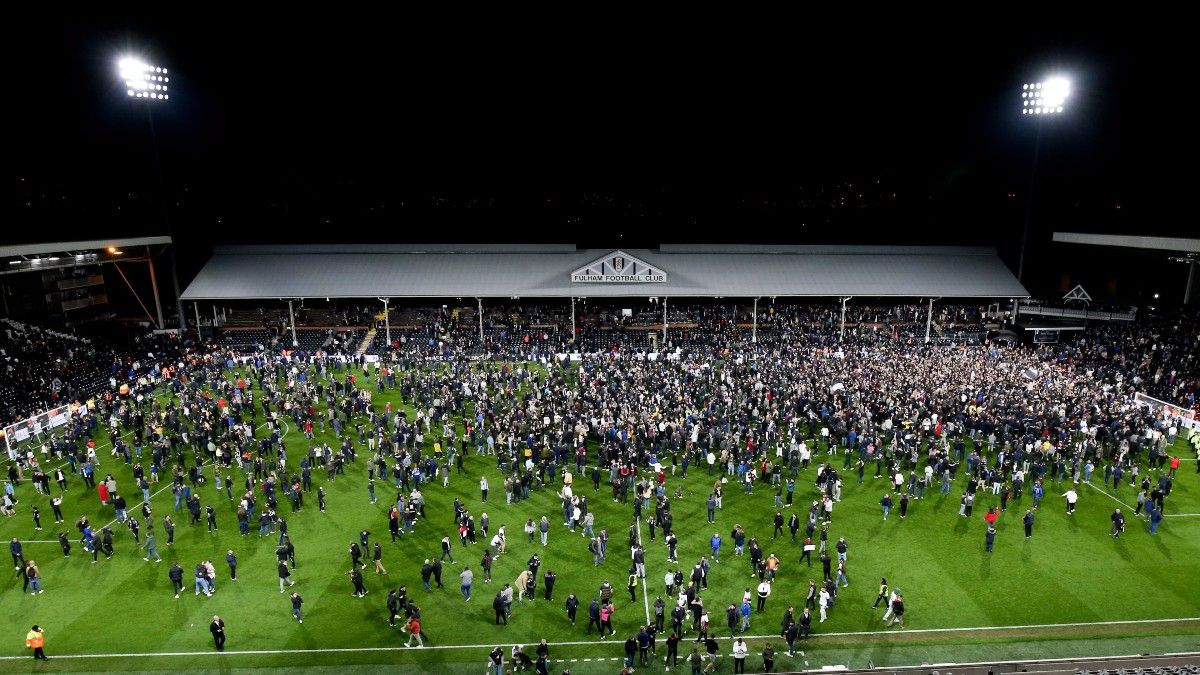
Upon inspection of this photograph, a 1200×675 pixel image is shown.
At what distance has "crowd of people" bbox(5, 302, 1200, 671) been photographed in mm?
18016

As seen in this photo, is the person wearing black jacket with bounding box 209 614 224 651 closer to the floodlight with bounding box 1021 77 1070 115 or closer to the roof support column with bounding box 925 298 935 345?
the roof support column with bounding box 925 298 935 345

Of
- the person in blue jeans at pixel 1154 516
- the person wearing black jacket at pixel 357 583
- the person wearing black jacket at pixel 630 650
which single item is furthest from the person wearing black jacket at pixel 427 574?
the person in blue jeans at pixel 1154 516

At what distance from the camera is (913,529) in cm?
2094

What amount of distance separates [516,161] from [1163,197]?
50.6 m

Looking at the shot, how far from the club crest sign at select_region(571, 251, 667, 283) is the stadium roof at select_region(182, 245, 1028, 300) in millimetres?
69

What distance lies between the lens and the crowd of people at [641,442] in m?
18.0

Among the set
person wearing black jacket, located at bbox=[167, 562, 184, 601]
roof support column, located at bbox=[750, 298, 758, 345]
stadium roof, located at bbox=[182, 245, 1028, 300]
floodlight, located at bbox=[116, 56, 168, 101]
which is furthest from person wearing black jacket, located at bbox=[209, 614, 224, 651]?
floodlight, located at bbox=[116, 56, 168, 101]

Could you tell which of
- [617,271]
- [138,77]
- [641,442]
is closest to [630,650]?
[641,442]

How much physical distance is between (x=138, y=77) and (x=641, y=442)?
3929 centimetres

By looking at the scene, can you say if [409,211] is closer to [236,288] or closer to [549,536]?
[236,288]

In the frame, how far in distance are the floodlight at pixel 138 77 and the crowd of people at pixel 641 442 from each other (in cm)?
1707

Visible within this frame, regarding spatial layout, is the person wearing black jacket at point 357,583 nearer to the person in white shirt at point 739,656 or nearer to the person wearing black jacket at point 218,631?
the person wearing black jacket at point 218,631

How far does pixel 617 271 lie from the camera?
47.2 m

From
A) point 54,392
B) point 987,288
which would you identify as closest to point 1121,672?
point 987,288
